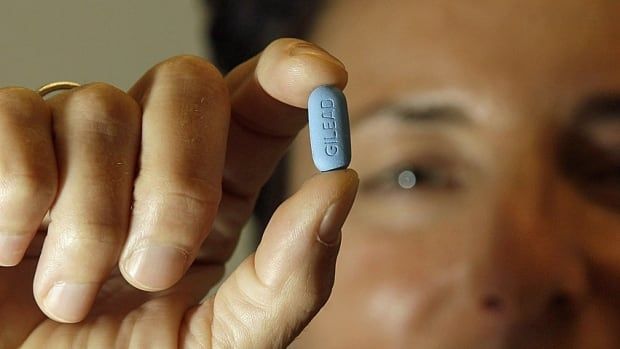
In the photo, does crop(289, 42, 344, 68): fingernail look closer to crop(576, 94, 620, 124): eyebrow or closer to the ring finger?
the ring finger

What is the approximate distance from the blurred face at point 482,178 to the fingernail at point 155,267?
0.30 meters

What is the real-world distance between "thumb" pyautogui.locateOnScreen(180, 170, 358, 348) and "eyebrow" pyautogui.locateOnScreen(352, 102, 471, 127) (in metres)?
0.30

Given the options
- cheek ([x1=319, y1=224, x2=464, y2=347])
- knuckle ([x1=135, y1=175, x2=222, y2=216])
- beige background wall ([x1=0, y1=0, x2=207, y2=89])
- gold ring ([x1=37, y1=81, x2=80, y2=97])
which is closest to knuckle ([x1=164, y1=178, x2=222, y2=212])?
knuckle ([x1=135, y1=175, x2=222, y2=216])

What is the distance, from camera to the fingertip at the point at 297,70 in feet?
1.33

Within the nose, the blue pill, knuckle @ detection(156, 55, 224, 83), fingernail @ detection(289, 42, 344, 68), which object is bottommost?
the nose

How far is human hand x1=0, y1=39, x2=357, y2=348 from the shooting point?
15.1 inches

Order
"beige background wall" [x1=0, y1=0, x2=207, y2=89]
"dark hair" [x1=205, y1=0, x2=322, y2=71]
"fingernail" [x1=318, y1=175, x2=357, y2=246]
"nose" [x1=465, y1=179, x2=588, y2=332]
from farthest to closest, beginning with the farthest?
"beige background wall" [x1=0, y1=0, x2=207, y2=89]
"dark hair" [x1=205, y1=0, x2=322, y2=71]
"nose" [x1=465, y1=179, x2=588, y2=332]
"fingernail" [x1=318, y1=175, x2=357, y2=246]

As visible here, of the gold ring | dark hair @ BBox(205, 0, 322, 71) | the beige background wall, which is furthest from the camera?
the beige background wall

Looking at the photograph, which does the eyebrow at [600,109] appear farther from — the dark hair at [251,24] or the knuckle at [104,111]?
the knuckle at [104,111]

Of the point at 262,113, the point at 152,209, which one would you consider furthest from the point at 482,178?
the point at 152,209

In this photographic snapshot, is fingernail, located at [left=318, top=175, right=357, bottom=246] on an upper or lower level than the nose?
upper

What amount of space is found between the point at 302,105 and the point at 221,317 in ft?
0.45

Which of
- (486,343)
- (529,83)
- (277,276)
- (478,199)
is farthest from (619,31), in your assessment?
(277,276)

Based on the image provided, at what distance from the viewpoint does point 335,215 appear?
1.23 ft
